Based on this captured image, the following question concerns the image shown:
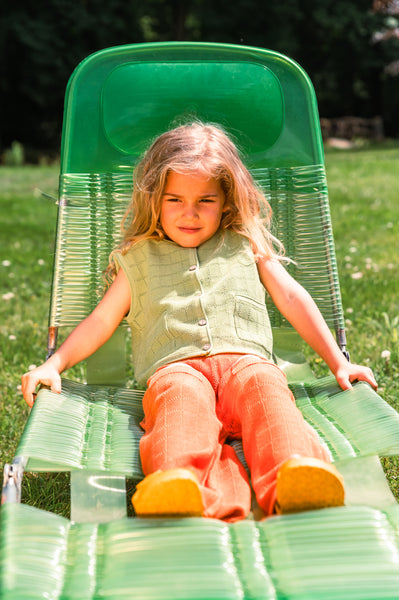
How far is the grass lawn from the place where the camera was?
2535mm

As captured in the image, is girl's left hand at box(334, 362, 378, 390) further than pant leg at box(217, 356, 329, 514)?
Yes

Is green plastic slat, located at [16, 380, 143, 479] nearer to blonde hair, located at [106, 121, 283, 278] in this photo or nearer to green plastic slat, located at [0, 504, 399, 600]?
green plastic slat, located at [0, 504, 399, 600]

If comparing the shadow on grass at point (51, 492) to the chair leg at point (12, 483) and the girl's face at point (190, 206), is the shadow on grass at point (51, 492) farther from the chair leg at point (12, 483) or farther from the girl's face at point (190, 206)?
the girl's face at point (190, 206)

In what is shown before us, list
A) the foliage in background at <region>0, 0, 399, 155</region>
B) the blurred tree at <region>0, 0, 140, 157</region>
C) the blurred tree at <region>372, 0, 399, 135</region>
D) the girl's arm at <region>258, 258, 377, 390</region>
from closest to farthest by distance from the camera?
the girl's arm at <region>258, 258, 377, 390</region> < the blurred tree at <region>0, 0, 140, 157</region> < the foliage in background at <region>0, 0, 399, 155</region> < the blurred tree at <region>372, 0, 399, 135</region>

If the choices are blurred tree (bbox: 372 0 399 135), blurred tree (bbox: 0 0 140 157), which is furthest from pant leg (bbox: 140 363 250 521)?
blurred tree (bbox: 372 0 399 135)

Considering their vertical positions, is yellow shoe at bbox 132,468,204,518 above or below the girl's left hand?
below

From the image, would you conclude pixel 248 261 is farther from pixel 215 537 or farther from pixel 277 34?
pixel 277 34

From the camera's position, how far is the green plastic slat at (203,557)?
120 centimetres

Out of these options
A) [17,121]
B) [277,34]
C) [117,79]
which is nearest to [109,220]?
[117,79]

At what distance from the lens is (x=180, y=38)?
21.2m

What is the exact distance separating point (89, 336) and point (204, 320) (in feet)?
1.24

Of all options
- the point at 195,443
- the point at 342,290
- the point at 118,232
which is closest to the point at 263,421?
the point at 195,443

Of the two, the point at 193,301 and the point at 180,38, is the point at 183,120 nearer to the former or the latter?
the point at 193,301

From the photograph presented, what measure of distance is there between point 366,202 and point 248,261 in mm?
4495
